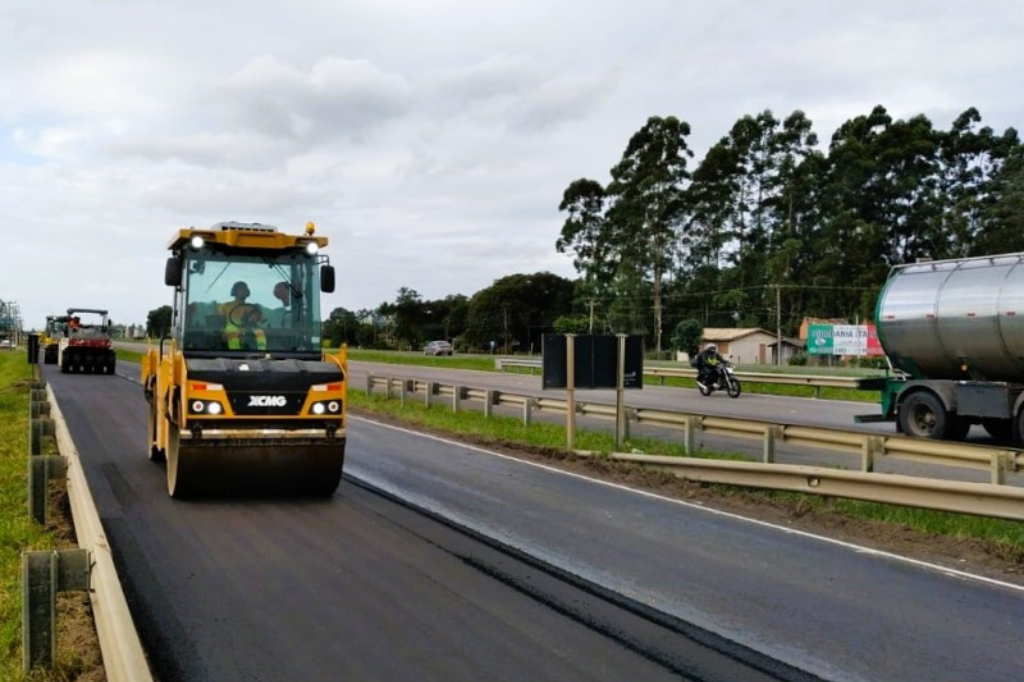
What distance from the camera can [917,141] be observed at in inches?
2660

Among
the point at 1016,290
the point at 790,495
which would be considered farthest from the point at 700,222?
the point at 790,495

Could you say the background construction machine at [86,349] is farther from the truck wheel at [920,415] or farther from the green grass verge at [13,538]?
the truck wheel at [920,415]

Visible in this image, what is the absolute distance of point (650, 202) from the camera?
73750 mm

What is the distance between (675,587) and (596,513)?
2.86 m

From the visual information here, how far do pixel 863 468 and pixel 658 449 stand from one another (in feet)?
13.4

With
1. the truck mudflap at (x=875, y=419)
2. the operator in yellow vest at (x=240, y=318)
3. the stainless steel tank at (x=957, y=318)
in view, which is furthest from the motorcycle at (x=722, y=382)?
the operator in yellow vest at (x=240, y=318)

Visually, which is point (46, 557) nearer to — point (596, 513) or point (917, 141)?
point (596, 513)

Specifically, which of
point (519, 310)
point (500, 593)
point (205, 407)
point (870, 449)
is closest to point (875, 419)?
point (870, 449)

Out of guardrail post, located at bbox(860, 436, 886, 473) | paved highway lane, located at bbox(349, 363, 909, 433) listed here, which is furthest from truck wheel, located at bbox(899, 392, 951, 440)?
guardrail post, located at bbox(860, 436, 886, 473)

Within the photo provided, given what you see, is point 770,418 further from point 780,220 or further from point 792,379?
point 780,220

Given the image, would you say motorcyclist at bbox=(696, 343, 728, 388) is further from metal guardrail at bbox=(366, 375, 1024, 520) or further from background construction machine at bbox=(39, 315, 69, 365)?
background construction machine at bbox=(39, 315, 69, 365)

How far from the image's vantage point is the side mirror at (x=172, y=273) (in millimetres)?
9586

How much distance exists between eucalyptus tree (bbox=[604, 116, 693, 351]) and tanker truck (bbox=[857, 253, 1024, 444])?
180ft

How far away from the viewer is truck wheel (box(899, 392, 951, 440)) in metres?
16.3
